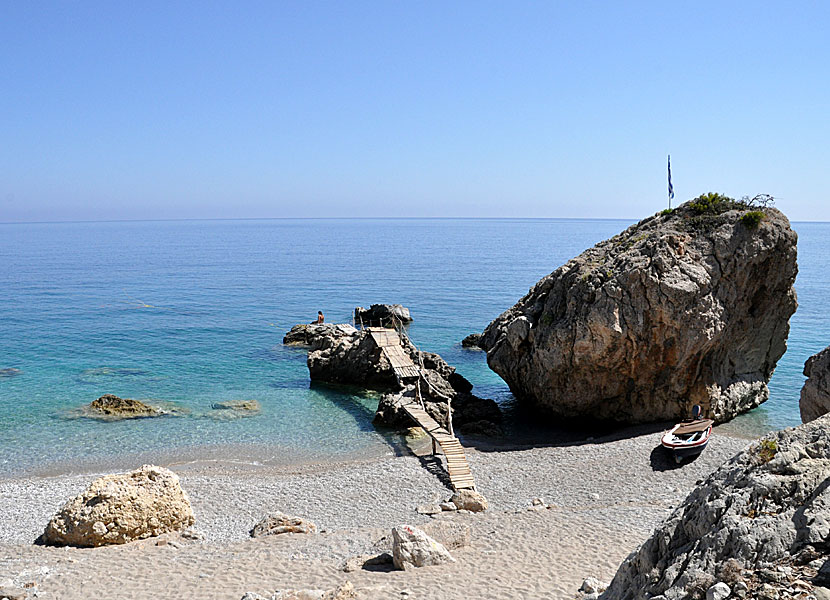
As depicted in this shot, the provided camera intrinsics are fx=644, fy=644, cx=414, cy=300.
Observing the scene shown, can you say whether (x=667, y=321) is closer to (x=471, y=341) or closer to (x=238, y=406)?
(x=238, y=406)

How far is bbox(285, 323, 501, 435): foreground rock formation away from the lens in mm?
27797

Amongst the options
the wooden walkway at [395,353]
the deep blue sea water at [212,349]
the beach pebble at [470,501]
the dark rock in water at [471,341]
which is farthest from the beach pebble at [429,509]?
the dark rock in water at [471,341]

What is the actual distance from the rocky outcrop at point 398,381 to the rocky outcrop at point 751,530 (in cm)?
2012

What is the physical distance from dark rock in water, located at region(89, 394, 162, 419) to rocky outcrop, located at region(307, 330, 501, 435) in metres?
9.08

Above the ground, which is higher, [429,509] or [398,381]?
[398,381]

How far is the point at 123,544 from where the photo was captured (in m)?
16.3

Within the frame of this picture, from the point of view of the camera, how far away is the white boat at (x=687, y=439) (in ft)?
70.6

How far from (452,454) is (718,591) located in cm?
1676

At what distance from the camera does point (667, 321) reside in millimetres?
24719

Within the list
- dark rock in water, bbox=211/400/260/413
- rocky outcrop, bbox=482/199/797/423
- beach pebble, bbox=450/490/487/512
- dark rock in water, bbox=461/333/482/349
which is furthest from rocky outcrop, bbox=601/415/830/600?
dark rock in water, bbox=461/333/482/349

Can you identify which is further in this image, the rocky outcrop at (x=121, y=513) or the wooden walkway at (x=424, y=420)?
the wooden walkway at (x=424, y=420)

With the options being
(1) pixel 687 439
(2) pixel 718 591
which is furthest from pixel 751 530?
(1) pixel 687 439

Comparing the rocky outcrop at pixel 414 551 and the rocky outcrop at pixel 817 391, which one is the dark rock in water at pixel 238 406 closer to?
the rocky outcrop at pixel 414 551

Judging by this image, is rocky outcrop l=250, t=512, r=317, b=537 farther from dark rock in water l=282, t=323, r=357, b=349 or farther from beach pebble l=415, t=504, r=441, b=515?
dark rock in water l=282, t=323, r=357, b=349
